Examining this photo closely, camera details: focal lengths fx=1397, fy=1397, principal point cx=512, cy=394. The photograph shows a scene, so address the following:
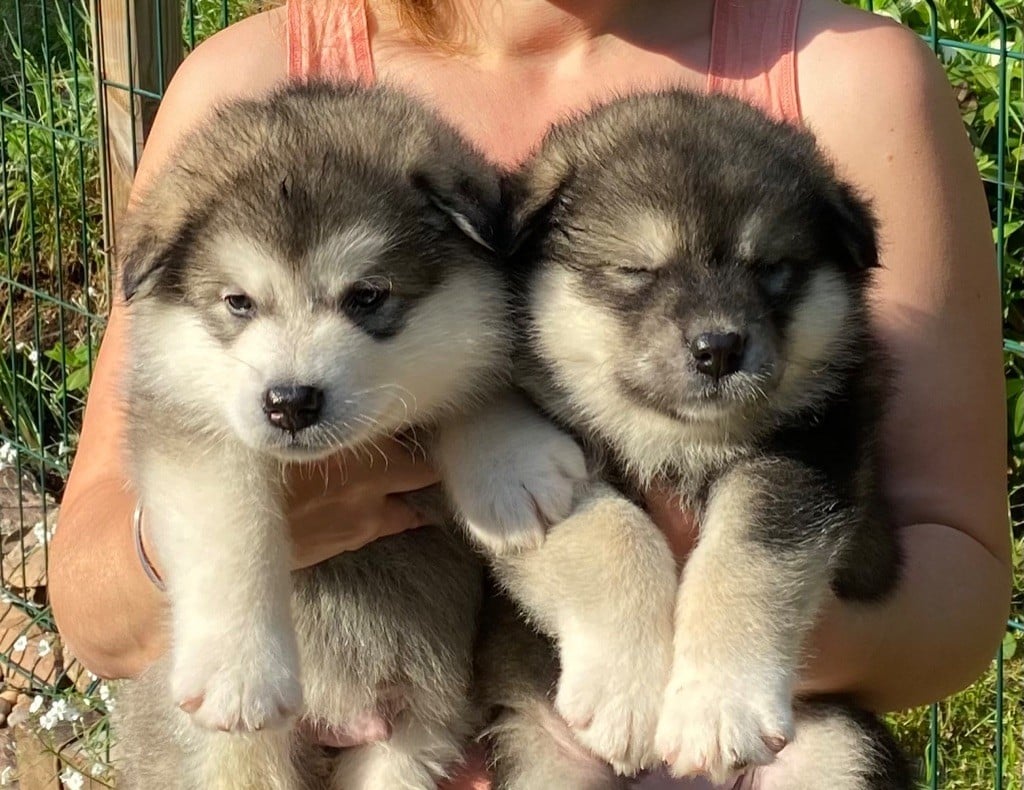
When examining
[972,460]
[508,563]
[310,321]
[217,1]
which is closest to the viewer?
[310,321]

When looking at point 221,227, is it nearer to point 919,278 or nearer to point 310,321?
point 310,321

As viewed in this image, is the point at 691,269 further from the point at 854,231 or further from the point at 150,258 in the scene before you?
the point at 150,258

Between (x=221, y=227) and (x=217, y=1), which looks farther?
(x=217, y=1)

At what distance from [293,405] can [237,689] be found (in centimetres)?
43

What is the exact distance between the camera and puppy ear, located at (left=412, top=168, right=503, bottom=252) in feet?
7.07

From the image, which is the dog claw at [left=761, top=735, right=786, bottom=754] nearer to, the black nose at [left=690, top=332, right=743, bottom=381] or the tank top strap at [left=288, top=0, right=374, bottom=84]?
the black nose at [left=690, top=332, right=743, bottom=381]

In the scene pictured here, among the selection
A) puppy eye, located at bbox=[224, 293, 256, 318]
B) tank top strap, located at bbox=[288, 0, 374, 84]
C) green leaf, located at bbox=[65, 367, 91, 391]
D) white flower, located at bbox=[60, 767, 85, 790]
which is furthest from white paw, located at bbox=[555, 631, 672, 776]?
green leaf, located at bbox=[65, 367, 91, 391]

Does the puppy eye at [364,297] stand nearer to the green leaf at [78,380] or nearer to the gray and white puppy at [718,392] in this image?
the gray and white puppy at [718,392]

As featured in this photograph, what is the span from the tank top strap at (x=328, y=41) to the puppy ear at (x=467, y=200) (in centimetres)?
57

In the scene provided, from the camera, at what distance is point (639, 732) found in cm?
209

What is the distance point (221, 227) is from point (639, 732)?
100 cm

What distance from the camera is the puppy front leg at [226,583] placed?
2.08 metres

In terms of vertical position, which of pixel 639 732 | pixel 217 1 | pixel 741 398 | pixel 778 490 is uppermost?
pixel 741 398

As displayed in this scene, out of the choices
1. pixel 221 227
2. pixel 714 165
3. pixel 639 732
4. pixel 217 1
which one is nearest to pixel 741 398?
pixel 714 165
